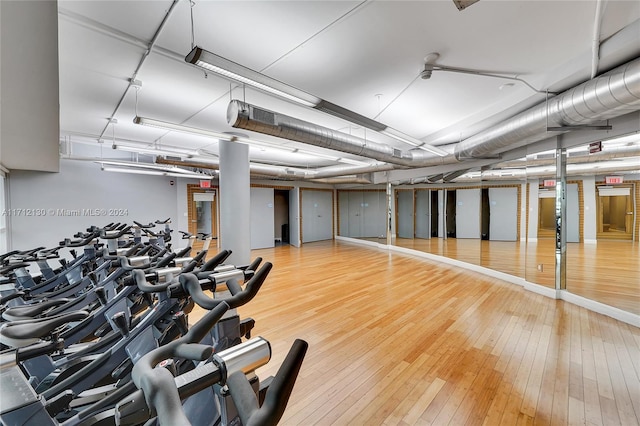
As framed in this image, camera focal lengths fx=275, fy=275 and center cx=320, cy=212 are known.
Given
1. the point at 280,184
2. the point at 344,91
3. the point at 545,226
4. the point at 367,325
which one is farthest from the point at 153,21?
the point at 280,184

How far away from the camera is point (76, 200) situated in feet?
20.5

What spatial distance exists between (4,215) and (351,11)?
7137 mm

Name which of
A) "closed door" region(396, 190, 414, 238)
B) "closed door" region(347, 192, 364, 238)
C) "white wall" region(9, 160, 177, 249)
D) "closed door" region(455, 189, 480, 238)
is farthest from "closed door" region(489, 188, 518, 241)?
"white wall" region(9, 160, 177, 249)

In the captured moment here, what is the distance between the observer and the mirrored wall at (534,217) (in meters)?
4.32

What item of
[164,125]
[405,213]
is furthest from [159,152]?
[405,213]

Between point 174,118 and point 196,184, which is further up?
point 174,118

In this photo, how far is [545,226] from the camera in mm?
5105

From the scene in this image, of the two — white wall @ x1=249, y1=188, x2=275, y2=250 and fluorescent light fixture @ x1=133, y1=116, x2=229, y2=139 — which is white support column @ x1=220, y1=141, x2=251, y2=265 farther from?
white wall @ x1=249, y1=188, x2=275, y2=250

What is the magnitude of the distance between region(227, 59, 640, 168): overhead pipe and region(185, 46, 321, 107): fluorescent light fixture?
65cm

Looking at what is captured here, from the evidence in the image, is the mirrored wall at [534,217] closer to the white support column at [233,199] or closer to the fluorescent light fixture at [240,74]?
the fluorescent light fixture at [240,74]

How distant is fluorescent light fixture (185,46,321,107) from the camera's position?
187 centimetres

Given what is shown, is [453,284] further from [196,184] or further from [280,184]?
[196,184]

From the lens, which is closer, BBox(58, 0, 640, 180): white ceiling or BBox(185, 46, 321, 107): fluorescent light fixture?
BBox(185, 46, 321, 107): fluorescent light fixture

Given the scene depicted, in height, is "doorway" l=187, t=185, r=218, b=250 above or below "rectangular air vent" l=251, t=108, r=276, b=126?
below
